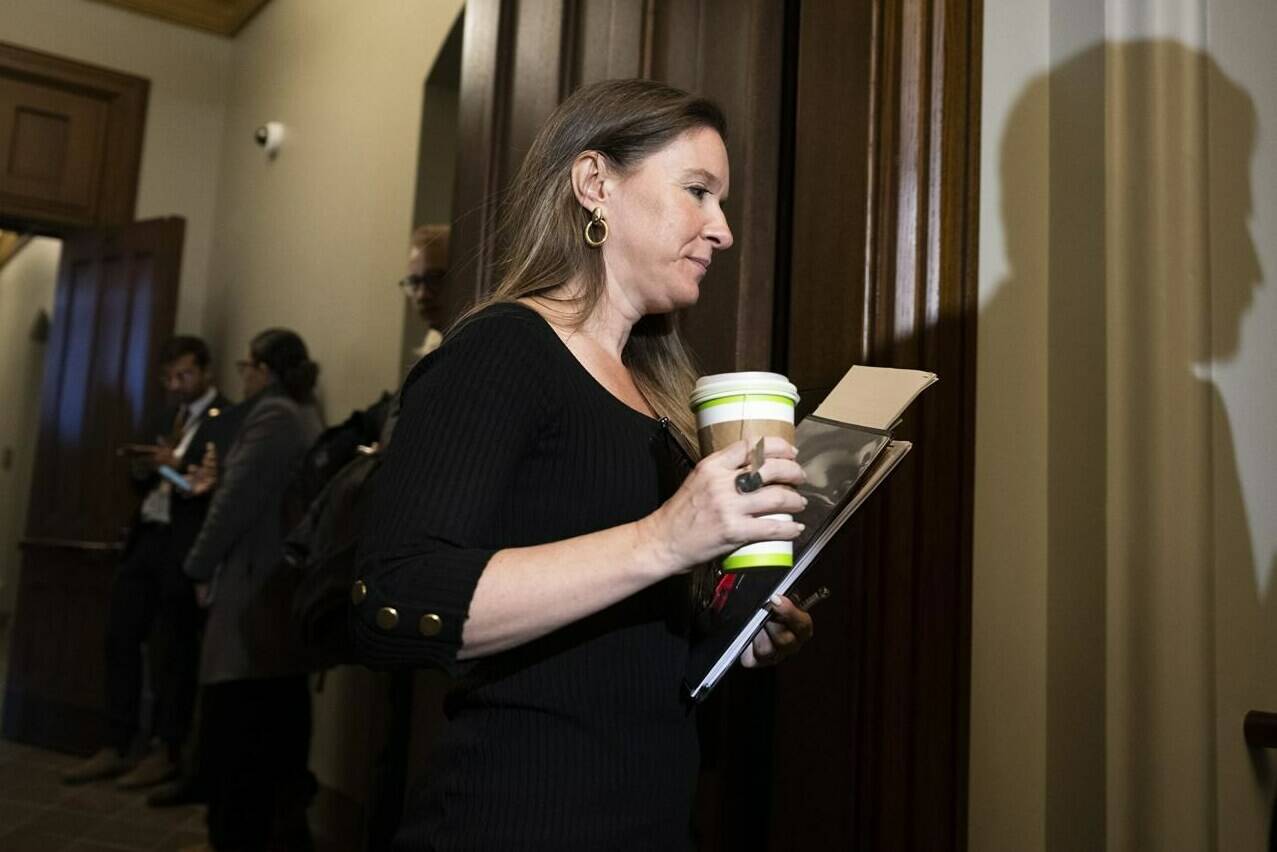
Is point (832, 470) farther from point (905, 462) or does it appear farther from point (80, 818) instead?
point (80, 818)

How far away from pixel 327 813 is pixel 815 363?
9.69 feet

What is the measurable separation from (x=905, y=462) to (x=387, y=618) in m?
0.79

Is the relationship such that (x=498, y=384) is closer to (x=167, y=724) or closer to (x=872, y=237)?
(x=872, y=237)

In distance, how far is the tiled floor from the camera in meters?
3.54

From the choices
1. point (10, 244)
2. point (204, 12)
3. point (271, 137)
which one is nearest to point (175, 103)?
point (204, 12)

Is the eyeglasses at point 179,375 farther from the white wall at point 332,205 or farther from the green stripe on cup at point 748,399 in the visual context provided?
the green stripe on cup at point 748,399

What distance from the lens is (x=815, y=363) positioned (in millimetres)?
1579

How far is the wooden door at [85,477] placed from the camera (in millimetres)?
4969

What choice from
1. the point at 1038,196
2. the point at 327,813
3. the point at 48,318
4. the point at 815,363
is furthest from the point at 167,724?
the point at 48,318

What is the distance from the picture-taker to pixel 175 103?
20.0 ft

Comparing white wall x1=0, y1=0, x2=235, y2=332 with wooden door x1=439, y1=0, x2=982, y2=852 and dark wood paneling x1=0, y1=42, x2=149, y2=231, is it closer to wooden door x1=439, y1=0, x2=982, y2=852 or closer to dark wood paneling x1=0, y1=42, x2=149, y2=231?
dark wood paneling x1=0, y1=42, x2=149, y2=231

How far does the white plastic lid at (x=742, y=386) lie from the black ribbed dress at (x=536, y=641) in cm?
16

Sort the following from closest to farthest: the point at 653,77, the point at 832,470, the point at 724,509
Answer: the point at 724,509
the point at 832,470
the point at 653,77

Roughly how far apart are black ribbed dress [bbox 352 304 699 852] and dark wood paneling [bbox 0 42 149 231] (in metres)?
5.45
